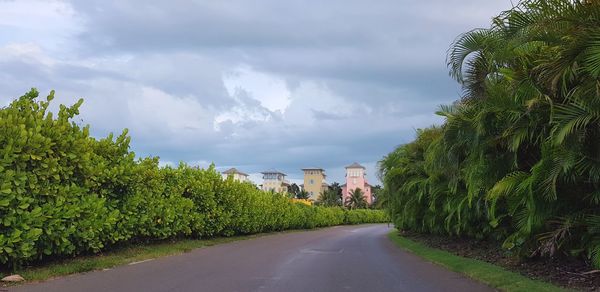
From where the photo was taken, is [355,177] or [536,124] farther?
[355,177]

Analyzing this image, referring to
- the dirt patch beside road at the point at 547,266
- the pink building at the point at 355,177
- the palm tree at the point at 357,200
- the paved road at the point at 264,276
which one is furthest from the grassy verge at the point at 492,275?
the pink building at the point at 355,177

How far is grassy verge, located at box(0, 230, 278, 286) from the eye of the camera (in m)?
10.5

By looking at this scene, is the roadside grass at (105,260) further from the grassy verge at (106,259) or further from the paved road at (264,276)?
the paved road at (264,276)

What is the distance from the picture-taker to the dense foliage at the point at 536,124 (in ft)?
28.8

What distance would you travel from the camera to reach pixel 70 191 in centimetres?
1152

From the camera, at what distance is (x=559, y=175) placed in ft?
32.6

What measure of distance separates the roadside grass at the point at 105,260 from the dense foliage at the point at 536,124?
8623mm

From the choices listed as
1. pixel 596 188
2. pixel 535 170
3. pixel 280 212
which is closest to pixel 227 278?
pixel 535 170

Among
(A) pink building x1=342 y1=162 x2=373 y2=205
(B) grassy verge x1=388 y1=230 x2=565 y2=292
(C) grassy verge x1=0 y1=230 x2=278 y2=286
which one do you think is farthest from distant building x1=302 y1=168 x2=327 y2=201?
(B) grassy verge x1=388 y1=230 x2=565 y2=292

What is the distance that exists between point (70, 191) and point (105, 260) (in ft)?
7.24

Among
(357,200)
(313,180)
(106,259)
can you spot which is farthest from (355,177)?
(106,259)

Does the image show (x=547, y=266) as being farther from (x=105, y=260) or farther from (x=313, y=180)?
(x=313, y=180)

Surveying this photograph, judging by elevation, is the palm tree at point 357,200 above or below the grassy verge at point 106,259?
above

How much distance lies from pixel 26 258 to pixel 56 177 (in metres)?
1.66
